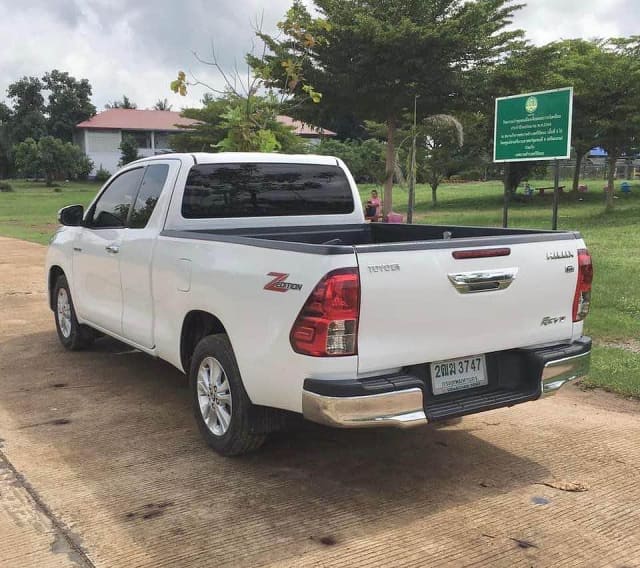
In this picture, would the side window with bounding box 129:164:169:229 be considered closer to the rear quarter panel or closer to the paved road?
the rear quarter panel

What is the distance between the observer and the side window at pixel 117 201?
5.39 metres

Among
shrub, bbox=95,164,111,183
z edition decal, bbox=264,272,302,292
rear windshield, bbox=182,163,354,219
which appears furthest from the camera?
shrub, bbox=95,164,111,183

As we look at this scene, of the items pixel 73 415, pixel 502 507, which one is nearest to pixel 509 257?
pixel 502 507

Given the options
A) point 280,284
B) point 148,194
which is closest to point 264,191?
point 148,194

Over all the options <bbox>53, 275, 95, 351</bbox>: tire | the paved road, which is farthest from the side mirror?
the paved road

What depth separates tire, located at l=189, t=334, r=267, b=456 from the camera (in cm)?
388

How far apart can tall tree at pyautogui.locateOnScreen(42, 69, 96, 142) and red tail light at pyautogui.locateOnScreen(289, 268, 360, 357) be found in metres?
82.0

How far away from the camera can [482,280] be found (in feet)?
11.8

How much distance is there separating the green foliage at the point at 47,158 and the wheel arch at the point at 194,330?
6556 centimetres

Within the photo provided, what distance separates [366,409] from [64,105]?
83.7m

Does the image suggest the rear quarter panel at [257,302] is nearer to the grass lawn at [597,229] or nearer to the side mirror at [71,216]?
the side mirror at [71,216]

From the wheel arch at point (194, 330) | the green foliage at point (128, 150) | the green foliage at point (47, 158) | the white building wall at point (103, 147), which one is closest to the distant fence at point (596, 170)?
the green foliage at point (128, 150)

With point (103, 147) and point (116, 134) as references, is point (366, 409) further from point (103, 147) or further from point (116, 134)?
point (103, 147)

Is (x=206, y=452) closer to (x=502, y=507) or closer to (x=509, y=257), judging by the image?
(x=502, y=507)
